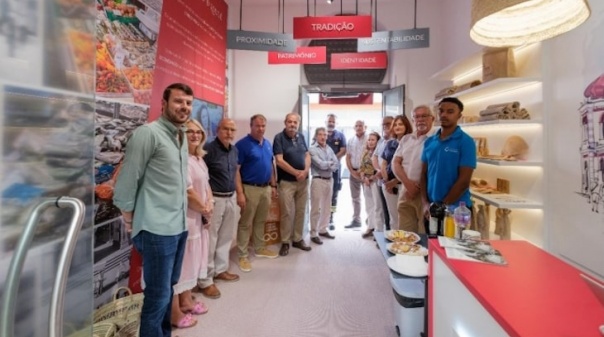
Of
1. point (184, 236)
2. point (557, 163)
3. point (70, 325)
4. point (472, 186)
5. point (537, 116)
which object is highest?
point (537, 116)

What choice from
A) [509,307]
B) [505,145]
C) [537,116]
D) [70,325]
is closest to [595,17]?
[537,116]

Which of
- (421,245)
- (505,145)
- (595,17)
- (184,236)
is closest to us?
(595,17)

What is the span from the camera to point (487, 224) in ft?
10.2

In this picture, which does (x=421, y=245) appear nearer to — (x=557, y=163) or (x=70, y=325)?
(x=557, y=163)

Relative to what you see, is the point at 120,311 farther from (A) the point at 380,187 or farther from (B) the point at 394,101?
(B) the point at 394,101

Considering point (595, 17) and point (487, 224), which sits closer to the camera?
point (595, 17)

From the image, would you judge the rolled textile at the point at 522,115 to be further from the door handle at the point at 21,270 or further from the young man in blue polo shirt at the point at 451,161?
the door handle at the point at 21,270

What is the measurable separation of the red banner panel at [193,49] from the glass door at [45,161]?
165 cm

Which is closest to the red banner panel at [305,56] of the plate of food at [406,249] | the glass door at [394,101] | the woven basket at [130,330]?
the glass door at [394,101]

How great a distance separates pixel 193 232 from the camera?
2.55 metres

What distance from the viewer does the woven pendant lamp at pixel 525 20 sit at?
1.23 m

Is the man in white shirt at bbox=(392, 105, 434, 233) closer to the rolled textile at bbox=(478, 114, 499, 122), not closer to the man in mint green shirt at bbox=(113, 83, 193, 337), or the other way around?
the rolled textile at bbox=(478, 114, 499, 122)

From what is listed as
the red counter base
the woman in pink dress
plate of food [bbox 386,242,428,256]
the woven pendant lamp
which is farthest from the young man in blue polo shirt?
the woman in pink dress

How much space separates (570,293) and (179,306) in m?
2.63
